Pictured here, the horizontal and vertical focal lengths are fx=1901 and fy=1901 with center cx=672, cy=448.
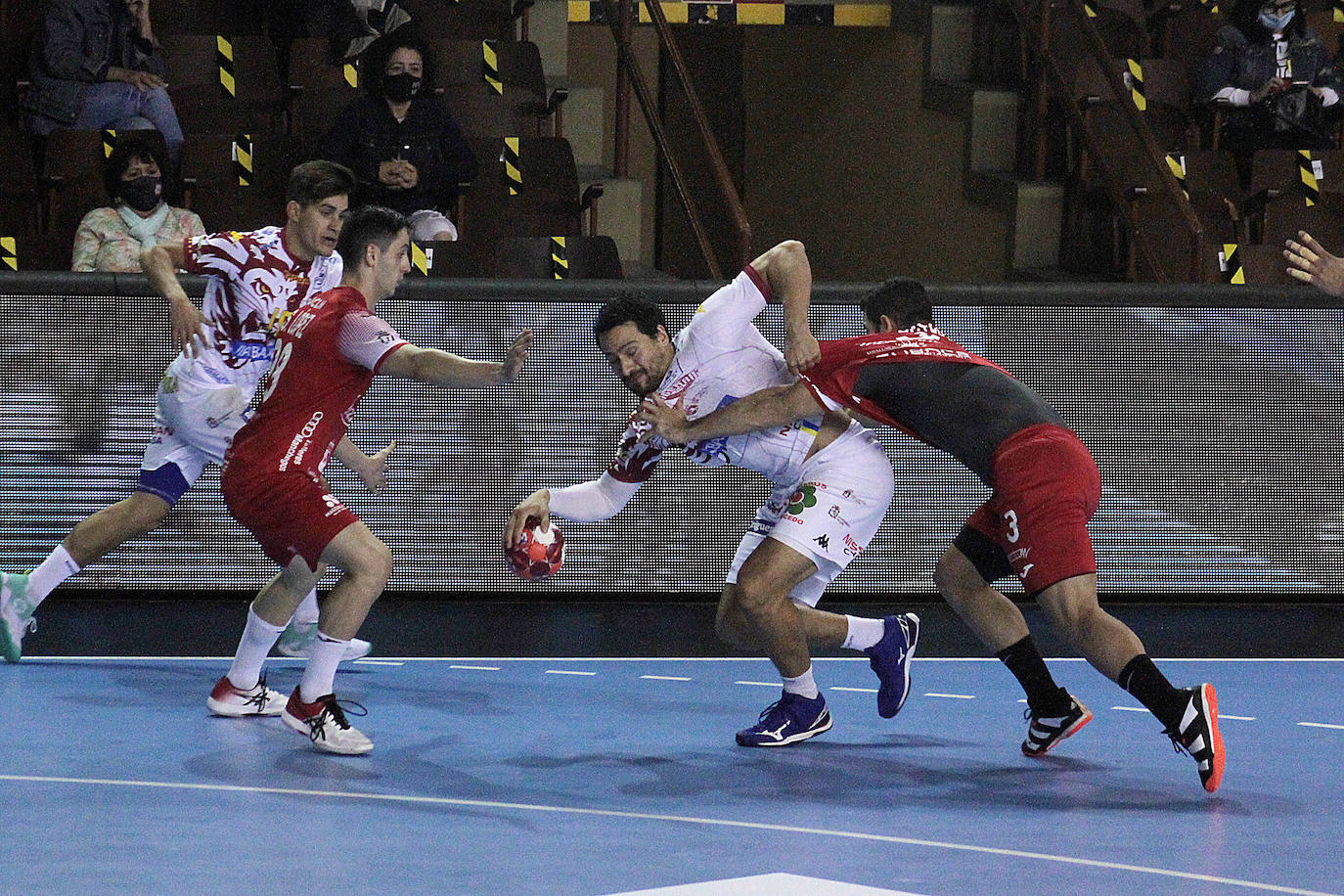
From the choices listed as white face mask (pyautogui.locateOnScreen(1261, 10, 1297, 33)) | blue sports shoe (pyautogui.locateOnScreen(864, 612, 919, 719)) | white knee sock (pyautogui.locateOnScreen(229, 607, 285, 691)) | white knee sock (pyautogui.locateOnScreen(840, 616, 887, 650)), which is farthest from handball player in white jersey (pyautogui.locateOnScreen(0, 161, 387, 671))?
white face mask (pyautogui.locateOnScreen(1261, 10, 1297, 33))

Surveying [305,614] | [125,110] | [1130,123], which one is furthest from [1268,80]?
[305,614]

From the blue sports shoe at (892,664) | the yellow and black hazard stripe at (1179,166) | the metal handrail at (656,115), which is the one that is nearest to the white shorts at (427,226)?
the metal handrail at (656,115)

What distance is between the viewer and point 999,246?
41.5ft

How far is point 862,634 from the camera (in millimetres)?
6328

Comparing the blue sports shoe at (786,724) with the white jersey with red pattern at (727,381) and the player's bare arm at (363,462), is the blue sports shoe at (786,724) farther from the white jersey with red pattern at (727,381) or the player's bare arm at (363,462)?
the player's bare arm at (363,462)

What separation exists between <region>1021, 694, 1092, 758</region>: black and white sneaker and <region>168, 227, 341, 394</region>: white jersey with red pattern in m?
3.04

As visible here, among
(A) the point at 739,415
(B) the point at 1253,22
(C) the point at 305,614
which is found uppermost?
(B) the point at 1253,22

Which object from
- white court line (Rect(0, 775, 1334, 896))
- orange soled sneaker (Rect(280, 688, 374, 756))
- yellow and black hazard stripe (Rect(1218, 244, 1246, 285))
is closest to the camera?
white court line (Rect(0, 775, 1334, 896))

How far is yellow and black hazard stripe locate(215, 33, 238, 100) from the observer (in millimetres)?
11023

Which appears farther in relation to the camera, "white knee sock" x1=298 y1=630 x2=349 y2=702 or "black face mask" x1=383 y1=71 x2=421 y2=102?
"black face mask" x1=383 y1=71 x2=421 y2=102

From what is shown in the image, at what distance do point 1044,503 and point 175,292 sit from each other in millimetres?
3245

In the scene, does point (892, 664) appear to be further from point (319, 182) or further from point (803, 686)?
point (319, 182)

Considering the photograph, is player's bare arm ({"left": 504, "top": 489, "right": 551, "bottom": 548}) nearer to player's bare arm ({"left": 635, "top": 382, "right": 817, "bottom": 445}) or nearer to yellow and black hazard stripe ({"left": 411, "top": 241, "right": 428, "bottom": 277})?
player's bare arm ({"left": 635, "top": 382, "right": 817, "bottom": 445})

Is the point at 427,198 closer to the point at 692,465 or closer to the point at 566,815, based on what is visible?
the point at 692,465
